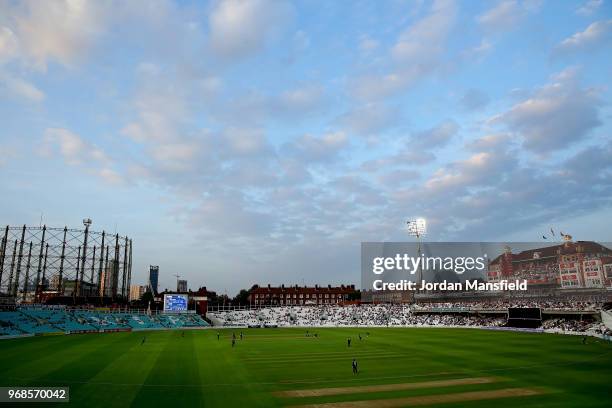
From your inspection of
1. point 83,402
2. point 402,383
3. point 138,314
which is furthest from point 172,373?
point 138,314

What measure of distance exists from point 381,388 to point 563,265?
82510 millimetres

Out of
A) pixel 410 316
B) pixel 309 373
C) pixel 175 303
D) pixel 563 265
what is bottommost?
pixel 410 316

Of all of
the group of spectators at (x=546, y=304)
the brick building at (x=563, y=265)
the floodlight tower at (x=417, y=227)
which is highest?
the floodlight tower at (x=417, y=227)

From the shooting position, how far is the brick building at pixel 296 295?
179875 millimetres

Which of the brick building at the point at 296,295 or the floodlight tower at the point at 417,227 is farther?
the brick building at the point at 296,295

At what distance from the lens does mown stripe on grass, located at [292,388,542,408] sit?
22797 mm

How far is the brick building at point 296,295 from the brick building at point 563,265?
92.7 m

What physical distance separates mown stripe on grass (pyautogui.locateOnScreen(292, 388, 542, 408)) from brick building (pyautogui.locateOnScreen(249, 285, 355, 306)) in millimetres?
154996

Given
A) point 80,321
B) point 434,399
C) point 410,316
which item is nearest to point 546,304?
point 410,316

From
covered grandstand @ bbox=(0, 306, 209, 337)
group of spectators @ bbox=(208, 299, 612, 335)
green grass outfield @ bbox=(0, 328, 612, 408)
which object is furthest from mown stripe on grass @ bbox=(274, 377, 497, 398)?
covered grandstand @ bbox=(0, 306, 209, 337)

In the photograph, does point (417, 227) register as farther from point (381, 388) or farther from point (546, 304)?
point (381, 388)

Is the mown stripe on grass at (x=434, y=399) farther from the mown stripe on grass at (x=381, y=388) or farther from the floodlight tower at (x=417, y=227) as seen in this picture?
the floodlight tower at (x=417, y=227)

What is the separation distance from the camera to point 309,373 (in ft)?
107

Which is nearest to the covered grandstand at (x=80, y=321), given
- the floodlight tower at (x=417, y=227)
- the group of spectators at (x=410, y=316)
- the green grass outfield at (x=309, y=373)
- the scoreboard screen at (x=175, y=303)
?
the scoreboard screen at (x=175, y=303)
